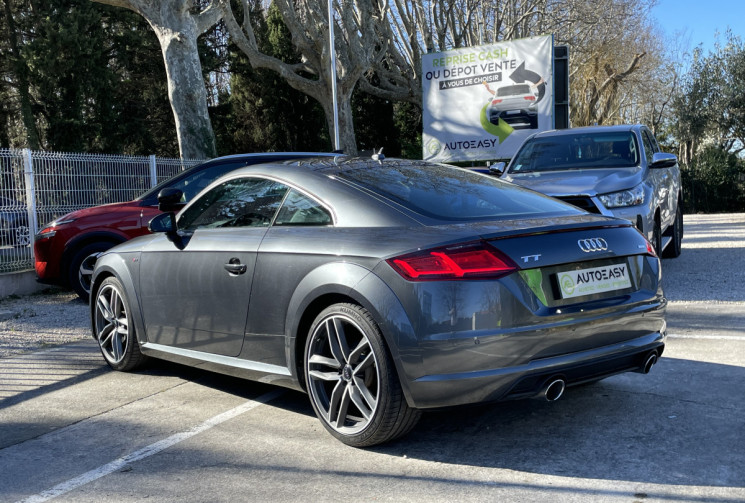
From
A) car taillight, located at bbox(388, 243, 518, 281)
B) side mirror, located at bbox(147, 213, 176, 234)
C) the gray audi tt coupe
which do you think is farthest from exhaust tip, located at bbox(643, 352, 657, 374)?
side mirror, located at bbox(147, 213, 176, 234)

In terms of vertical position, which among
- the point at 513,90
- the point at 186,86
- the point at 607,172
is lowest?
the point at 607,172

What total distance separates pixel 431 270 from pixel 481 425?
115 centimetres

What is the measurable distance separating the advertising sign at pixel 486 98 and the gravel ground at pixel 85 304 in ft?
35.7

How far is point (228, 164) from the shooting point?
9031mm

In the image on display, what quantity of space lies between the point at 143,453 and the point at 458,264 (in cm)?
193

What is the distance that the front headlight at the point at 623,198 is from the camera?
8555 millimetres

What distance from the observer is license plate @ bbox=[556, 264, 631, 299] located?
12.1 ft

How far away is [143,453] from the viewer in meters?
3.99

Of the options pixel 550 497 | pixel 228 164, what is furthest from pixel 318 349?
pixel 228 164

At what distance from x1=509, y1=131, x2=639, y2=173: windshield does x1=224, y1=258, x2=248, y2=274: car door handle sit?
19.8ft

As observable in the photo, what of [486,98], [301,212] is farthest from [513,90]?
[301,212]

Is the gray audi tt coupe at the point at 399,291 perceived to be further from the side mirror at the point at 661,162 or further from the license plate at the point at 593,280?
the side mirror at the point at 661,162

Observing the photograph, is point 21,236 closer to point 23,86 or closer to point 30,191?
point 30,191

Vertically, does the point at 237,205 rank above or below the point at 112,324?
above
